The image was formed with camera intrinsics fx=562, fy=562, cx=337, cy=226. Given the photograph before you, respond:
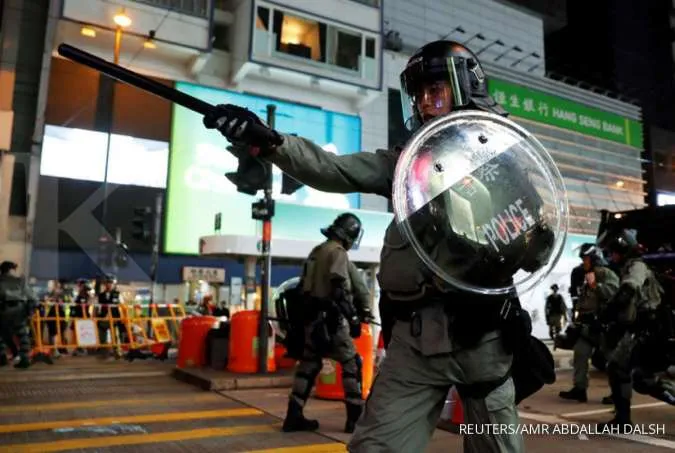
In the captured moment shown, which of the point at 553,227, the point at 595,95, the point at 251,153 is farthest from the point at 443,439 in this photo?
the point at 595,95

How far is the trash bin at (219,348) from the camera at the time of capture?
943 cm

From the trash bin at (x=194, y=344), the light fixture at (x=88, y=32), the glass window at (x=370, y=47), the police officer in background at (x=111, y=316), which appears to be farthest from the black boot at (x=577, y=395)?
the glass window at (x=370, y=47)

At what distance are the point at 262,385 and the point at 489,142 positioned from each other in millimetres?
6878

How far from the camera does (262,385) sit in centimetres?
830

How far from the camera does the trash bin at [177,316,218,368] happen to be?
9867mm

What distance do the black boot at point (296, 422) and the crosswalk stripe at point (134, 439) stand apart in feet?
0.55

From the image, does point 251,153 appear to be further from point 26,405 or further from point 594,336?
point 594,336

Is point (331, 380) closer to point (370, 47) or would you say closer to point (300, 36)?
point (300, 36)

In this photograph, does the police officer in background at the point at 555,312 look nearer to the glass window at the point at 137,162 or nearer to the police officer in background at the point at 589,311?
the police officer in background at the point at 589,311

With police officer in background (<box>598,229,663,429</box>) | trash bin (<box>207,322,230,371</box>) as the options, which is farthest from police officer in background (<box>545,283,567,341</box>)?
trash bin (<box>207,322,230,371</box>)

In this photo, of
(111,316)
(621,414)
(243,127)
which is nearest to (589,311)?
(621,414)

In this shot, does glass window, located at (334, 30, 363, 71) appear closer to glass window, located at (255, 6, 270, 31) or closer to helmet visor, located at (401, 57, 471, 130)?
glass window, located at (255, 6, 270, 31)

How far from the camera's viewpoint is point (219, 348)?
9.48 metres

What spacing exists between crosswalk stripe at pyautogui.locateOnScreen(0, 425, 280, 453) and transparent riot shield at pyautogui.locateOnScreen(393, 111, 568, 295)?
4017 mm
